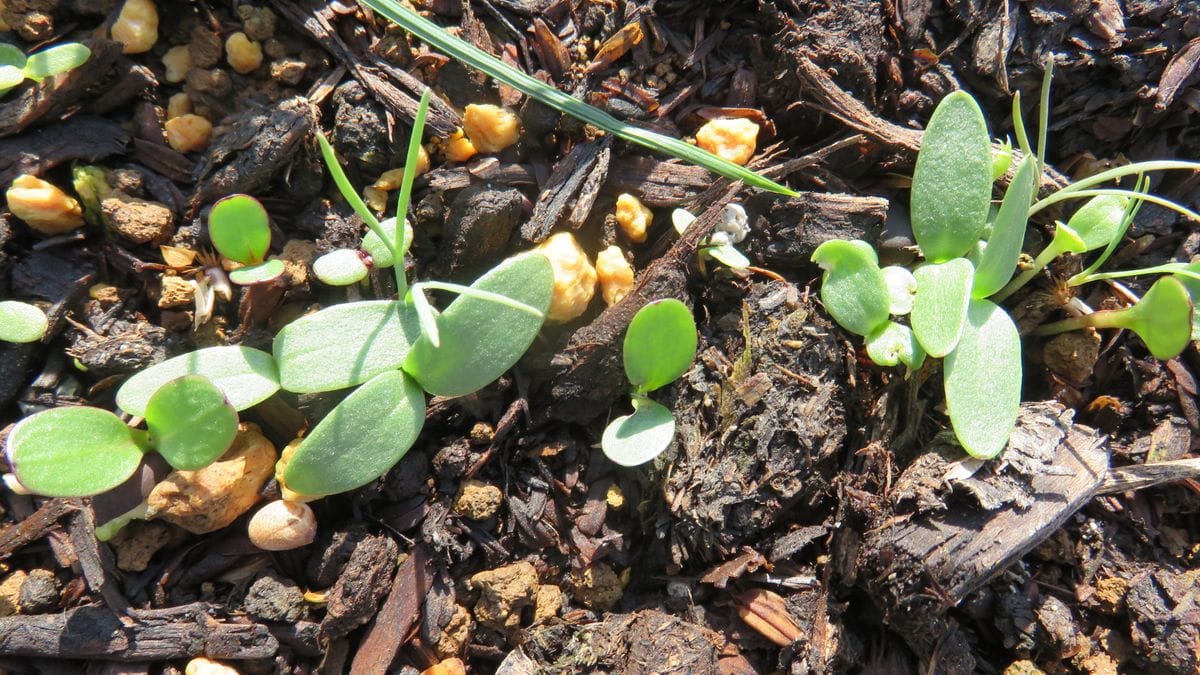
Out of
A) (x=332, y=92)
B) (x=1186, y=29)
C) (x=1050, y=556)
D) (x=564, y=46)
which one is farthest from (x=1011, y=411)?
(x=332, y=92)

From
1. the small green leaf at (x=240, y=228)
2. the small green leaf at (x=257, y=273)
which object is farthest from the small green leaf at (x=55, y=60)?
the small green leaf at (x=257, y=273)

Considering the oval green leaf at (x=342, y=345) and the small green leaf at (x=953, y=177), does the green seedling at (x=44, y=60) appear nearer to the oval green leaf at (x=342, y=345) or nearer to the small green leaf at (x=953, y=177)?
the oval green leaf at (x=342, y=345)

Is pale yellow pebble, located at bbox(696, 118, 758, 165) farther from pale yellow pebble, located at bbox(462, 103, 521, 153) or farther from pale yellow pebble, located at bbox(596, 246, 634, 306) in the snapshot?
pale yellow pebble, located at bbox(462, 103, 521, 153)

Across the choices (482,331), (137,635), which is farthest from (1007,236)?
(137,635)

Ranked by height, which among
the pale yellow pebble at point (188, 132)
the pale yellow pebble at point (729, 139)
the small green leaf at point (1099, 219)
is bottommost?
the small green leaf at point (1099, 219)

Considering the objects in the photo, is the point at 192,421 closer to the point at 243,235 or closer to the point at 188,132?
the point at 243,235

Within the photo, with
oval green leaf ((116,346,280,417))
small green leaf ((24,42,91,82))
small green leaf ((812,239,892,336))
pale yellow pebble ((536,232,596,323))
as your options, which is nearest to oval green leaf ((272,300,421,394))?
oval green leaf ((116,346,280,417))

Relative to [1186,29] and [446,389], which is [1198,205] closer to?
[1186,29]
